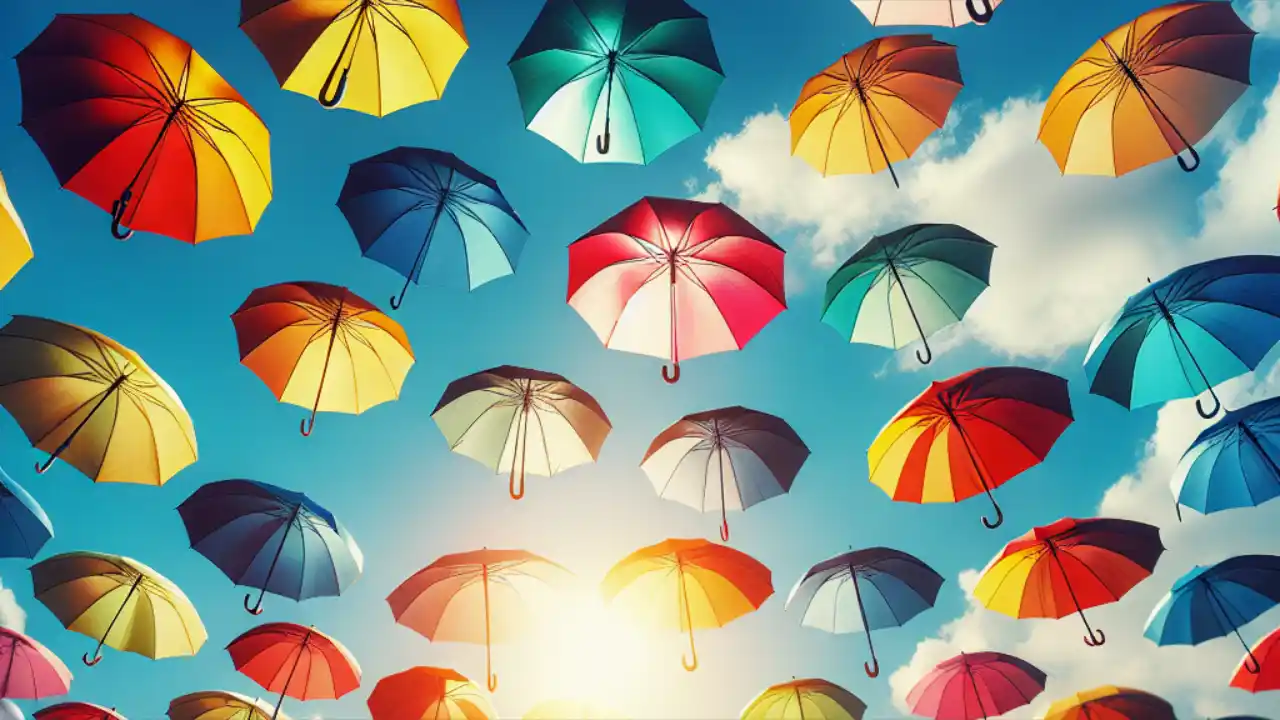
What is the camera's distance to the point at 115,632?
10.6 meters

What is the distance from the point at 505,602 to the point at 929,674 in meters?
6.79

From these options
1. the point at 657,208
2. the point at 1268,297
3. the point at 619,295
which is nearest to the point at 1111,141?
the point at 1268,297

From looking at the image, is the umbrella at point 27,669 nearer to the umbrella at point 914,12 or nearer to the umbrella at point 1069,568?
the umbrella at point 1069,568

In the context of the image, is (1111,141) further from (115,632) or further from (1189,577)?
(115,632)

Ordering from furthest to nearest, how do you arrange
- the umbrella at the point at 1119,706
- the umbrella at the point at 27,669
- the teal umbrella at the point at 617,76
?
the umbrella at the point at 1119,706
the umbrella at the point at 27,669
the teal umbrella at the point at 617,76

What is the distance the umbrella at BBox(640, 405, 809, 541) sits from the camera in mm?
9172

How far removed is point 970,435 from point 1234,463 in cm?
380

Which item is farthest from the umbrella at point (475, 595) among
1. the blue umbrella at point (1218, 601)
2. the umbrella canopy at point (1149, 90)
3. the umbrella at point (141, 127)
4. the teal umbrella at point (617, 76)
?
the blue umbrella at point (1218, 601)

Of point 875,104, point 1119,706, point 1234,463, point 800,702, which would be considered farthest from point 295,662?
point 1234,463

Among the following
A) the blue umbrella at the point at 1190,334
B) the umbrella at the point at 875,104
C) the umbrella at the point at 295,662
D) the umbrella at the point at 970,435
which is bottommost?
the umbrella at the point at 295,662

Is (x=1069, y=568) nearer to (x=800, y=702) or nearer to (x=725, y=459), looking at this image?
(x=800, y=702)

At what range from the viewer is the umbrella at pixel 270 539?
9125 millimetres

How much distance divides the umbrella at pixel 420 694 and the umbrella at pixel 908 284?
300 inches

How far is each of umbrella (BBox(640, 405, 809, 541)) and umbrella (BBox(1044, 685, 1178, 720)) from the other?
612cm
